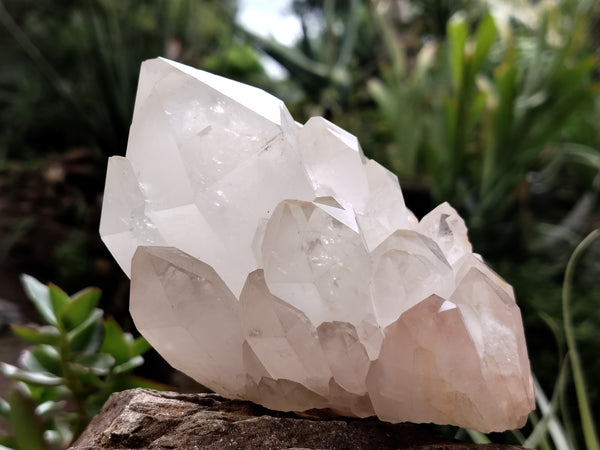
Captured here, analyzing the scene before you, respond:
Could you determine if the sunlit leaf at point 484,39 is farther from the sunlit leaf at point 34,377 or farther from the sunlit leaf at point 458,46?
the sunlit leaf at point 34,377

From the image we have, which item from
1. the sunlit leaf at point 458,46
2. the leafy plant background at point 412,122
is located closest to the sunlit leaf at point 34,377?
the leafy plant background at point 412,122

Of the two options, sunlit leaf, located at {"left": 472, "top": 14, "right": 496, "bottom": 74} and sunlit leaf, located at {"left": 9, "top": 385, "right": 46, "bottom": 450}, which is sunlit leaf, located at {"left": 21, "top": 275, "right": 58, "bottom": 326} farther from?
sunlit leaf, located at {"left": 472, "top": 14, "right": 496, "bottom": 74}

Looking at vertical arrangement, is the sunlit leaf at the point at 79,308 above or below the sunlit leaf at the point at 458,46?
below

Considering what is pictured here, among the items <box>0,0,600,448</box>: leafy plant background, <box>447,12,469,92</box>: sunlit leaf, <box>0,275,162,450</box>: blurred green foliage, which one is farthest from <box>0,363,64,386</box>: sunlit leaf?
<box>447,12,469,92</box>: sunlit leaf

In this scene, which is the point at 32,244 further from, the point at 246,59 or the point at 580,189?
the point at 580,189

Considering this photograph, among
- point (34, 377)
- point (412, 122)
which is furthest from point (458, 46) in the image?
point (34, 377)
